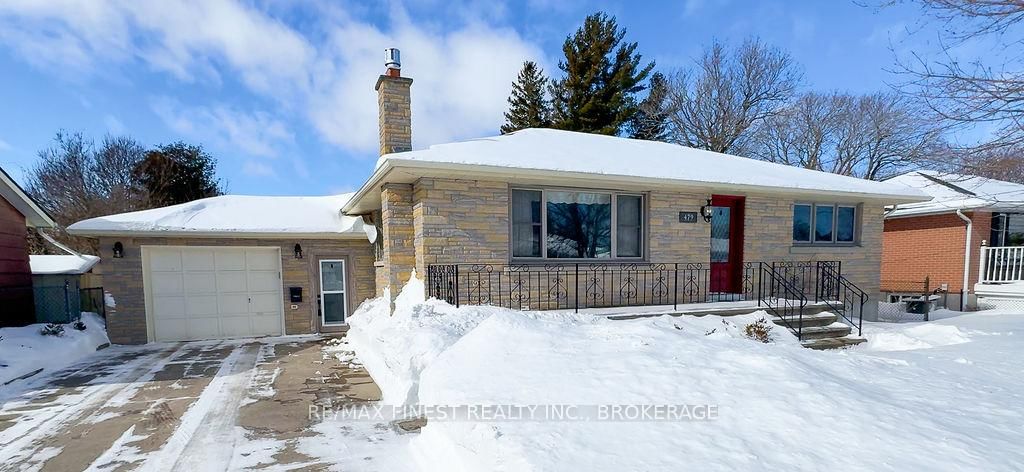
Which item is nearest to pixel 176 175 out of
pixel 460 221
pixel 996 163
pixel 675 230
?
pixel 460 221

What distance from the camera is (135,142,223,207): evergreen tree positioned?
18156 mm

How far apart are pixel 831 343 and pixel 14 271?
15.1 metres

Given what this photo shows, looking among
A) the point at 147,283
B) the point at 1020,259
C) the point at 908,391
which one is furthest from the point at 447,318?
the point at 1020,259

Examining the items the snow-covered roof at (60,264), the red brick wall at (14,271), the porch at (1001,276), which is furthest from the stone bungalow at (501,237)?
the porch at (1001,276)

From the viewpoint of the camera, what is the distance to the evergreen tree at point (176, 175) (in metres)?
18.2

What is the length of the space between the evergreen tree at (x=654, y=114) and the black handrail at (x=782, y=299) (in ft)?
45.8

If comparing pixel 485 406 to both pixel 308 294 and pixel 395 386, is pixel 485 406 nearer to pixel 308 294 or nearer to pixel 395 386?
pixel 395 386

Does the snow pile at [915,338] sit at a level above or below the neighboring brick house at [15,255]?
below

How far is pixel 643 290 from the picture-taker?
7.28 meters

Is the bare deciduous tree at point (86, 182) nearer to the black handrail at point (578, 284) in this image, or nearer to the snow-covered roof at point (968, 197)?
the black handrail at point (578, 284)

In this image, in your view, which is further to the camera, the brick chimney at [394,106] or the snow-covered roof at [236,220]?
the snow-covered roof at [236,220]

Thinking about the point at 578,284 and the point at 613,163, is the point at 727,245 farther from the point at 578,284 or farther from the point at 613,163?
the point at 578,284

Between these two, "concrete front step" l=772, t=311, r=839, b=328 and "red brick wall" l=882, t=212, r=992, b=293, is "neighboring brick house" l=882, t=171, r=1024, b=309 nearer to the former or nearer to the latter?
"red brick wall" l=882, t=212, r=992, b=293

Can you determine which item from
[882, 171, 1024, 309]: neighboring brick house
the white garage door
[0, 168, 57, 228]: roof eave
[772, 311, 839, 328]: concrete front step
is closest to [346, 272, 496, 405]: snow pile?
the white garage door
